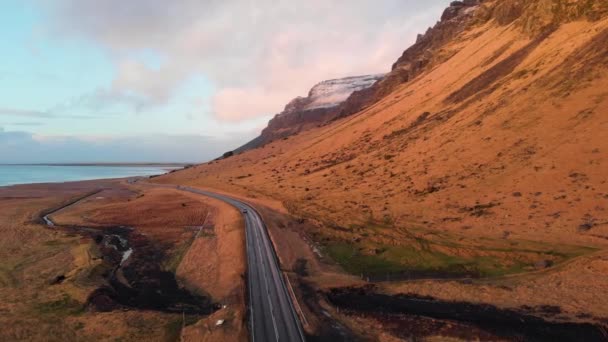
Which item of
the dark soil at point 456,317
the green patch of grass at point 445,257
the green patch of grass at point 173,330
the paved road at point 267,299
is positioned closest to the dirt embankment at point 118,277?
the green patch of grass at point 173,330

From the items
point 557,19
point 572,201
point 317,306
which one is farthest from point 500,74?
point 317,306

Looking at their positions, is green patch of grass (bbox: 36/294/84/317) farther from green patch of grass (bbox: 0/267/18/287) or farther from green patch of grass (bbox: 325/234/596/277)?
green patch of grass (bbox: 325/234/596/277)

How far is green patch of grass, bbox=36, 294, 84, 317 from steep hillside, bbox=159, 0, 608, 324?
2462cm

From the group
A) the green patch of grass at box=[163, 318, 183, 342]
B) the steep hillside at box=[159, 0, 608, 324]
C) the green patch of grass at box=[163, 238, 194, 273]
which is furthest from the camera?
the green patch of grass at box=[163, 238, 194, 273]

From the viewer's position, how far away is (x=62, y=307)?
3472 centimetres

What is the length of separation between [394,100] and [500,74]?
131 feet

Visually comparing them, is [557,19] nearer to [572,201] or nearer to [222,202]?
[572,201]

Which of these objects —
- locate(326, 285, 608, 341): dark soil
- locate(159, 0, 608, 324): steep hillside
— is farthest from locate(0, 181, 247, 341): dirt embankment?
locate(159, 0, 608, 324): steep hillside

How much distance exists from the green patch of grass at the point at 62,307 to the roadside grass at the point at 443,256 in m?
24.4

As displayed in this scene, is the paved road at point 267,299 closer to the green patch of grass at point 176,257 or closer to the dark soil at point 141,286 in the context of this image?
the dark soil at point 141,286

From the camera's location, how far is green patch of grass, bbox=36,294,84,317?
33.5 meters

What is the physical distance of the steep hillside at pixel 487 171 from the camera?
1586 inches

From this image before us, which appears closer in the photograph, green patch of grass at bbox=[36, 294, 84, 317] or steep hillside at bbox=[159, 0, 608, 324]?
green patch of grass at bbox=[36, 294, 84, 317]

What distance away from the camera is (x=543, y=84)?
236 feet
